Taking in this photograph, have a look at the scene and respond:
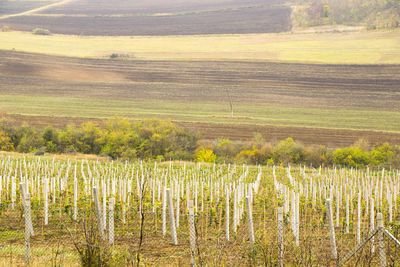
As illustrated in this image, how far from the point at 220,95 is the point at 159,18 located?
143 ft

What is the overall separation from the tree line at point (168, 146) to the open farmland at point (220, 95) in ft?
16.0

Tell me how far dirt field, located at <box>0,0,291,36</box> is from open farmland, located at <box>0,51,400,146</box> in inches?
702

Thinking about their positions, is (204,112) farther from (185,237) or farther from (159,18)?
(185,237)

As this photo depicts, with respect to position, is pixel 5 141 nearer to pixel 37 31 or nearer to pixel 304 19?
pixel 37 31

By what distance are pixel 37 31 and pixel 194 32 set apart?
1188 inches

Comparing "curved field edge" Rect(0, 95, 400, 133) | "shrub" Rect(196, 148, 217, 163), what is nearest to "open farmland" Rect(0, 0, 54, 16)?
"curved field edge" Rect(0, 95, 400, 133)

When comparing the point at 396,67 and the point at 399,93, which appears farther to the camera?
the point at 396,67

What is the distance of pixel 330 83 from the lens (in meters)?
74.4

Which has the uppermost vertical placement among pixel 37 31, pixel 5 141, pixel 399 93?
pixel 37 31

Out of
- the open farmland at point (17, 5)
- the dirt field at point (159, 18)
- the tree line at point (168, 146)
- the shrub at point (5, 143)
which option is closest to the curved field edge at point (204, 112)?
the tree line at point (168, 146)

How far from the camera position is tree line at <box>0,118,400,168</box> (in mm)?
45812

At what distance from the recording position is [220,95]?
7194 cm

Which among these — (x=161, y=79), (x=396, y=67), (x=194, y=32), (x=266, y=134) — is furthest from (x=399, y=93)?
(x=194, y=32)

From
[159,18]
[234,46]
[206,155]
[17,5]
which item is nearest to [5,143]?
[206,155]
